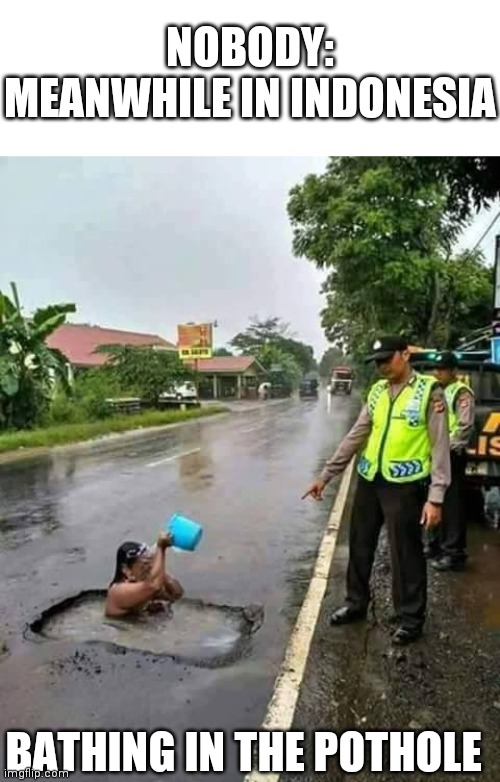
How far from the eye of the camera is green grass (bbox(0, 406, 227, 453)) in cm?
1691

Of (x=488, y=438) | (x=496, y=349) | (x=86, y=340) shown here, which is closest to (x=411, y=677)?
(x=488, y=438)

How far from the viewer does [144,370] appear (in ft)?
108

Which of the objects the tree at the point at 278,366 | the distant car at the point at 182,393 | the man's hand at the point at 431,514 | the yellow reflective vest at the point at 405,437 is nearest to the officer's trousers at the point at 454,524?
the yellow reflective vest at the point at 405,437

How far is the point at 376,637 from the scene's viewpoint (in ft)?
13.8

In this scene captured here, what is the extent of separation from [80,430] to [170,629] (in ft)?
54.2

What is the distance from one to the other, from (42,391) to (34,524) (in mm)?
13246

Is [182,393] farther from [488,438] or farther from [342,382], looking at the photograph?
[488,438]

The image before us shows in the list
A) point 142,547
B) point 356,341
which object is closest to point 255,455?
point 142,547

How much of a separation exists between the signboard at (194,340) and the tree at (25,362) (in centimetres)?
2022

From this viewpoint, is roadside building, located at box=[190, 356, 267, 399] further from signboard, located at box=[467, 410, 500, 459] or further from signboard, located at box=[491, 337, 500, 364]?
signboard, located at box=[467, 410, 500, 459]

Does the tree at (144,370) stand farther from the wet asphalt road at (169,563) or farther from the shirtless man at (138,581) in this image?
the shirtless man at (138,581)

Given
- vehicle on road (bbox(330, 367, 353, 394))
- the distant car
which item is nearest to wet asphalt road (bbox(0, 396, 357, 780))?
the distant car

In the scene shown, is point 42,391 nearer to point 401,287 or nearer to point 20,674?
point 401,287

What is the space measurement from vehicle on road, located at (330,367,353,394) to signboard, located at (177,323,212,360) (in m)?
23.8
